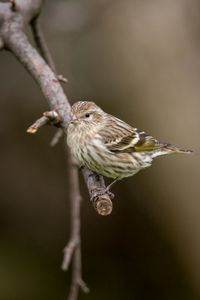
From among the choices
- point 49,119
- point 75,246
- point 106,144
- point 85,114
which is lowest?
point 75,246

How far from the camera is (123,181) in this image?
21.3 ft

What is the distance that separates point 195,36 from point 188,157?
1047 mm

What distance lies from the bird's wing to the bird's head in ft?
0.32

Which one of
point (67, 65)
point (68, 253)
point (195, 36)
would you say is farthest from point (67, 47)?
point (68, 253)

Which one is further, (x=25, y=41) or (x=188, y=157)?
(x=188, y=157)

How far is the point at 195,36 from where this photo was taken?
628 centimetres

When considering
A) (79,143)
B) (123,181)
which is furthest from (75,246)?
(123,181)

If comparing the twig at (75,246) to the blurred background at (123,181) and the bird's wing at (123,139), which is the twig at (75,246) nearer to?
the bird's wing at (123,139)

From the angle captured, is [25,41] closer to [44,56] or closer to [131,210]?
[44,56]

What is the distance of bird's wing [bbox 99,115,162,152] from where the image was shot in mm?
4230

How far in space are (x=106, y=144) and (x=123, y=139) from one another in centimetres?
16

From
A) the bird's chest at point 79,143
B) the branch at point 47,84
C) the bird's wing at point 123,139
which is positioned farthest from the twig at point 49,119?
the bird's wing at point 123,139

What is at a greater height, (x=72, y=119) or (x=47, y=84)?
(x=47, y=84)

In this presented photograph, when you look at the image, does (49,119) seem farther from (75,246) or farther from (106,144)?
(106,144)
